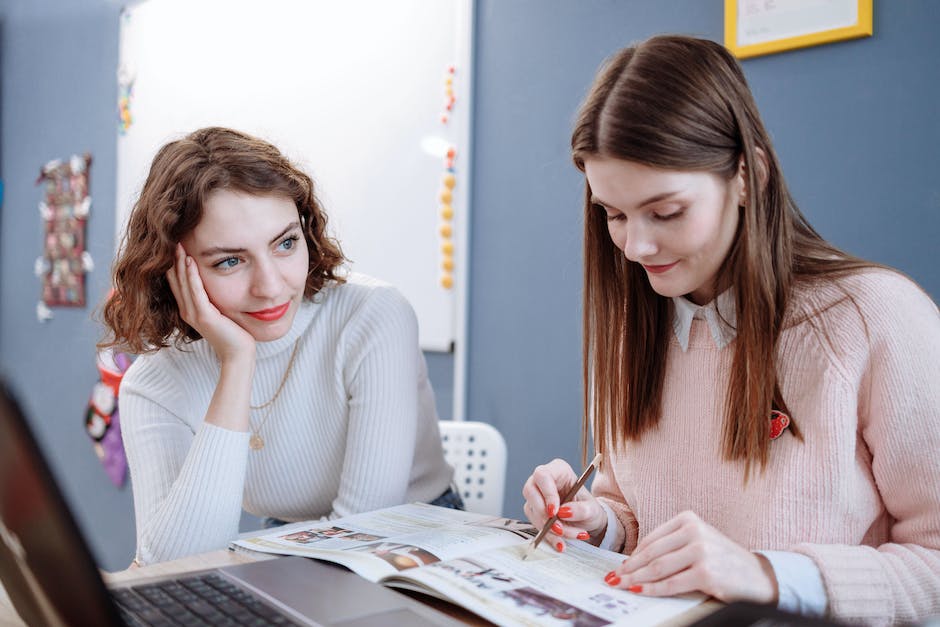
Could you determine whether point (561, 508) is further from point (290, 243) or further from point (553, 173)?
point (553, 173)

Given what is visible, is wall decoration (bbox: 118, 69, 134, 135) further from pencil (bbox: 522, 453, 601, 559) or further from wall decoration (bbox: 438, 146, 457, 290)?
pencil (bbox: 522, 453, 601, 559)

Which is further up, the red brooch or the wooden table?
the red brooch

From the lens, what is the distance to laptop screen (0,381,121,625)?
0.45 metres

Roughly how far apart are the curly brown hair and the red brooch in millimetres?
775

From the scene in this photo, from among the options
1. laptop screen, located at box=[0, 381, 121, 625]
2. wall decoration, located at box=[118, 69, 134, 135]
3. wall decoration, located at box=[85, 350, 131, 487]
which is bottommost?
wall decoration, located at box=[85, 350, 131, 487]

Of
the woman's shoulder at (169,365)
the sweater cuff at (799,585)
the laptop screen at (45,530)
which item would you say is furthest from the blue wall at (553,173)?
the sweater cuff at (799,585)

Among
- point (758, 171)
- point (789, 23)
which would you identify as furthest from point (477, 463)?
point (789, 23)

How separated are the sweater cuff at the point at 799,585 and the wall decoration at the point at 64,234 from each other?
3.22 metres

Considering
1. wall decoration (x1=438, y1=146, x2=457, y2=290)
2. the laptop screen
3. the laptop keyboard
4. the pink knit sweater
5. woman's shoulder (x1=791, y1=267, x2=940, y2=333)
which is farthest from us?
wall decoration (x1=438, y1=146, x2=457, y2=290)

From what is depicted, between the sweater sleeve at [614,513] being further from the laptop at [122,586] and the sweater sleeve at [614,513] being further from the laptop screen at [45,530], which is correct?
the laptop screen at [45,530]

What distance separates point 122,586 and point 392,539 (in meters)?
0.28

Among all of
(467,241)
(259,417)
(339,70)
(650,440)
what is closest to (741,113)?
(650,440)

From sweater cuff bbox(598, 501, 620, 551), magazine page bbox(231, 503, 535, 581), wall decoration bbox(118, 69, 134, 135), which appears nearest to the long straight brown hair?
sweater cuff bbox(598, 501, 620, 551)

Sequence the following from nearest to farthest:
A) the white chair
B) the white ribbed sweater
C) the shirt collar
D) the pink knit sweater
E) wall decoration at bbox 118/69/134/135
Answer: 1. the pink knit sweater
2. the shirt collar
3. the white ribbed sweater
4. the white chair
5. wall decoration at bbox 118/69/134/135
